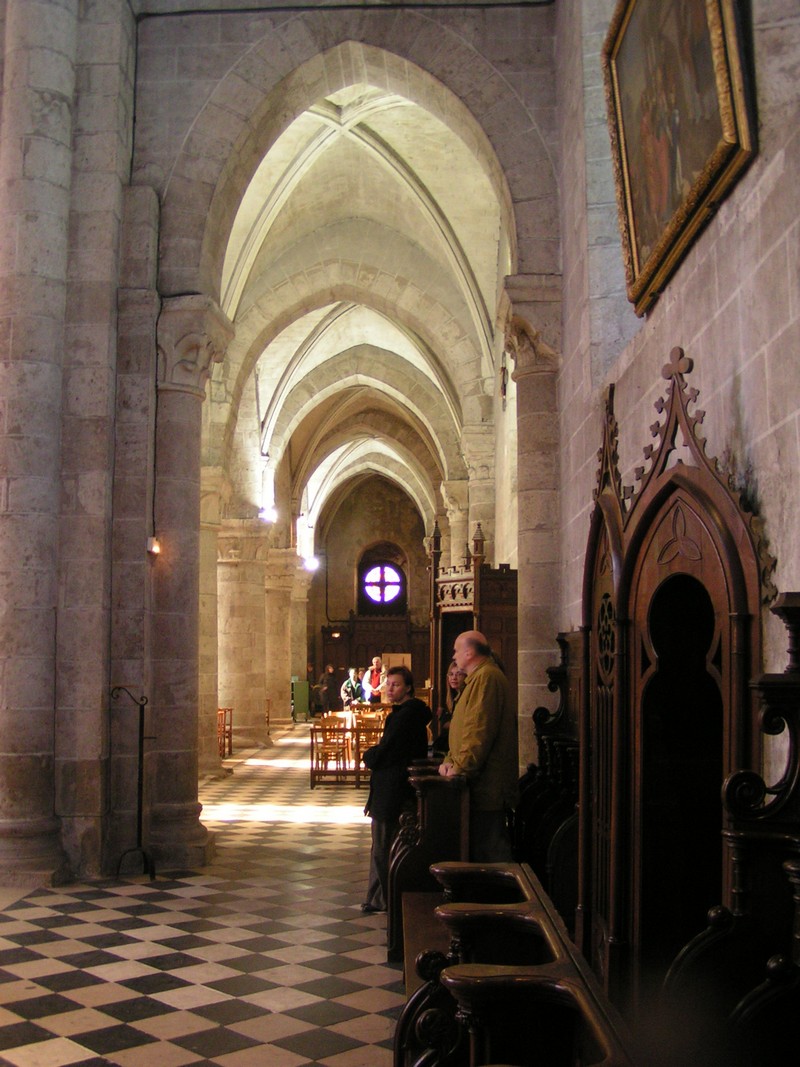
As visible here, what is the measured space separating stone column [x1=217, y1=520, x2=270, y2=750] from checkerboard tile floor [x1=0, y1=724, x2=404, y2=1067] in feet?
30.7

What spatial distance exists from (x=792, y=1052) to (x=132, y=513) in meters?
6.81

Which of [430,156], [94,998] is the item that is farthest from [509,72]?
[94,998]

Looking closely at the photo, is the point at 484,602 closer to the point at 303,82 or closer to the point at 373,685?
the point at 303,82

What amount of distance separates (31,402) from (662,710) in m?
5.54

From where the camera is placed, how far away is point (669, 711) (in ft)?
11.5

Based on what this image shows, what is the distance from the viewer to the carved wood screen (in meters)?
3.05

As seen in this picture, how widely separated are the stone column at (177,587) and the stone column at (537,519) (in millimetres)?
2423

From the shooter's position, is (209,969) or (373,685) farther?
(373,685)

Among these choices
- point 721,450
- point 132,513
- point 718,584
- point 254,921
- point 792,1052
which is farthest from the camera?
point 132,513

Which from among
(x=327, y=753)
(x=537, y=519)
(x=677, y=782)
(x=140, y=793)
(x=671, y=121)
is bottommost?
(x=327, y=753)

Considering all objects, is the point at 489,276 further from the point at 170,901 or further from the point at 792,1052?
the point at 792,1052

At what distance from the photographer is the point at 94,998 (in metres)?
4.81

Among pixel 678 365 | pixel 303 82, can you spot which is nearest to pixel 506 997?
pixel 678 365

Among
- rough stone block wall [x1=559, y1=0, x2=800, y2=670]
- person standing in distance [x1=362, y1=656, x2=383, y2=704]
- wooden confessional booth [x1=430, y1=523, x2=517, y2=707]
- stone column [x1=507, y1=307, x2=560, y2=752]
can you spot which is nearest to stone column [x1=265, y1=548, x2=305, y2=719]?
person standing in distance [x1=362, y1=656, x2=383, y2=704]
